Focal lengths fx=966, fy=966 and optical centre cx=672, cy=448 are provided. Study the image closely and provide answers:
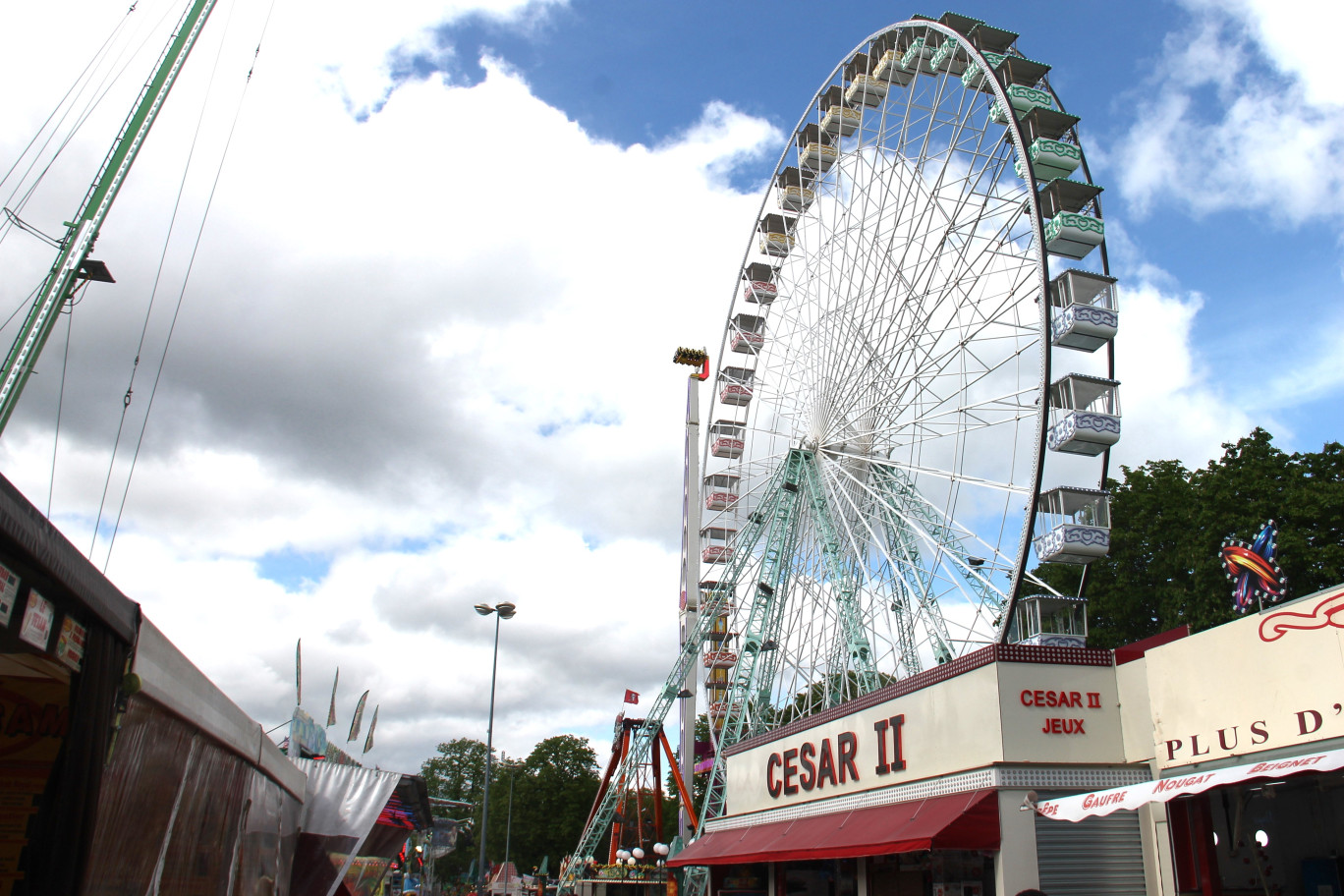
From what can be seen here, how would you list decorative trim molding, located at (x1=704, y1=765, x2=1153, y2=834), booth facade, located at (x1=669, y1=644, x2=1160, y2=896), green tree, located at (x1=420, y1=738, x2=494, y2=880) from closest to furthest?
booth facade, located at (x1=669, y1=644, x2=1160, y2=896) → decorative trim molding, located at (x1=704, y1=765, x2=1153, y2=834) → green tree, located at (x1=420, y1=738, x2=494, y2=880)

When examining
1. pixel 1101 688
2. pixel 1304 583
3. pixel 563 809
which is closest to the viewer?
→ pixel 1101 688

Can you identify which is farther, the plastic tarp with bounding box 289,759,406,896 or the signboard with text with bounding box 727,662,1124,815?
the signboard with text with bounding box 727,662,1124,815

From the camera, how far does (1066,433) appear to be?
16703 mm

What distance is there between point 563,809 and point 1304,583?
61494 mm

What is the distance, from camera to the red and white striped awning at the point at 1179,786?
8.52 meters

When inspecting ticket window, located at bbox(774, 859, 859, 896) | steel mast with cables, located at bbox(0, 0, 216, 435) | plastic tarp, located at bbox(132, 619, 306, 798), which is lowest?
ticket window, located at bbox(774, 859, 859, 896)

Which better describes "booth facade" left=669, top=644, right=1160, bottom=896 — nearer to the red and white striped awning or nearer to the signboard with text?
Result: the signboard with text

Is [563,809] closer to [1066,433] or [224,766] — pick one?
[1066,433]

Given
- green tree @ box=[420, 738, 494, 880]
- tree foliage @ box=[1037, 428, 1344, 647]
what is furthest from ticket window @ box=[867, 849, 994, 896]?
green tree @ box=[420, 738, 494, 880]

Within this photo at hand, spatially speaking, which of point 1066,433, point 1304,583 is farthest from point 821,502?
point 1304,583

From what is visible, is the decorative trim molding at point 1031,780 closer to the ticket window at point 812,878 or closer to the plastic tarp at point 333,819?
the ticket window at point 812,878

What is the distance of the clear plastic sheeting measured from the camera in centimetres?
474

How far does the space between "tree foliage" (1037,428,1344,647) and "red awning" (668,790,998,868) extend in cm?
1785

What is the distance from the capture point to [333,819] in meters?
12.1
